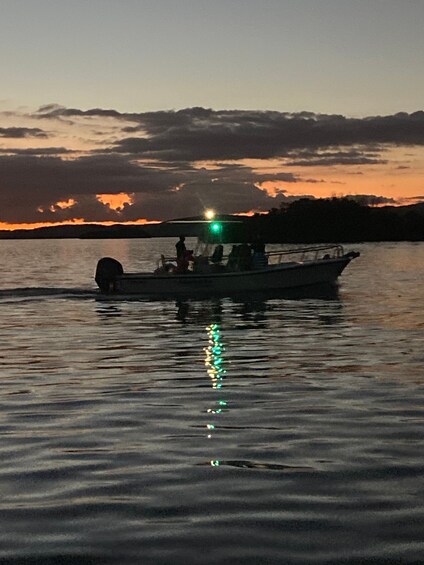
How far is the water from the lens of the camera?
23.9ft

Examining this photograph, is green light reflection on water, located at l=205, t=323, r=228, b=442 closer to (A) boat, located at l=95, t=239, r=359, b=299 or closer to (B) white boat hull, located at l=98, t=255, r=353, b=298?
(B) white boat hull, located at l=98, t=255, r=353, b=298

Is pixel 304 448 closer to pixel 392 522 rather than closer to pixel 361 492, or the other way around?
pixel 361 492

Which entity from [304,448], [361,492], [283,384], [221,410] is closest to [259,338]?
[283,384]

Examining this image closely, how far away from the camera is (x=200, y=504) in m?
8.34

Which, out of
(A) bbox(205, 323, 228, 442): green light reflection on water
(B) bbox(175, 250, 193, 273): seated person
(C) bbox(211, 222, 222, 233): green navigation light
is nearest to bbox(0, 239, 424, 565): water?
(A) bbox(205, 323, 228, 442): green light reflection on water

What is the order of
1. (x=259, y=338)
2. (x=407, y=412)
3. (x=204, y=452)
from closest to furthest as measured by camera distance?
1. (x=204, y=452)
2. (x=407, y=412)
3. (x=259, y=338)

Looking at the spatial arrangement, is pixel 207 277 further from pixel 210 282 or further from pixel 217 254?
pixel 217 254

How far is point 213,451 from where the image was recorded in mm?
10570

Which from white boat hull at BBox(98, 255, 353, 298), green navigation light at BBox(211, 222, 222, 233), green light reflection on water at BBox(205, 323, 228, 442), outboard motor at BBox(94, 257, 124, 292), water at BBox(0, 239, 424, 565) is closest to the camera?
water at BBox(0, 239, 424, 565)

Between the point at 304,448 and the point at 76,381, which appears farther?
the point at 76,381

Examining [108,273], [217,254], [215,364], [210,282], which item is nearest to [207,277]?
[210,282]

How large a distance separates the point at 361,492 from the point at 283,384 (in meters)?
7.12

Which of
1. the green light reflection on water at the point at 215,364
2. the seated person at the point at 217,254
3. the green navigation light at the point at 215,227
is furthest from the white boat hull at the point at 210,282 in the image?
the green light reflection on water at the point at 215,364

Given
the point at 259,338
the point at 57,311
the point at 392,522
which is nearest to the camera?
the point at 392,522
